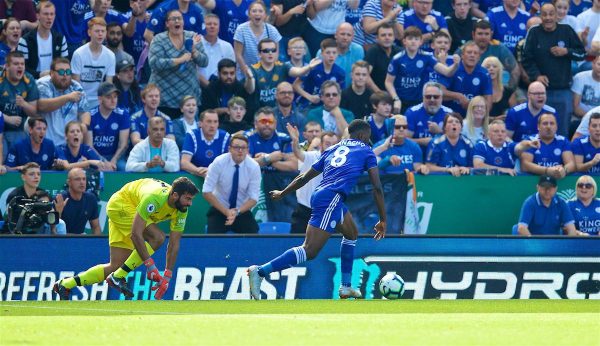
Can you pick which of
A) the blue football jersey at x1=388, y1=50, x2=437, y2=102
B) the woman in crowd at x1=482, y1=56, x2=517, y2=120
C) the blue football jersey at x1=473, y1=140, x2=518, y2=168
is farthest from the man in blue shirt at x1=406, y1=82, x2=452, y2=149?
the woman in crowd at x1=482, y1=56, x2=517, y2=120

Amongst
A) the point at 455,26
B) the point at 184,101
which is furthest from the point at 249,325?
the point at 455,26

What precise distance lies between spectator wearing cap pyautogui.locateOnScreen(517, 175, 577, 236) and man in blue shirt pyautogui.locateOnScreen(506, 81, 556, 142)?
1.79 m

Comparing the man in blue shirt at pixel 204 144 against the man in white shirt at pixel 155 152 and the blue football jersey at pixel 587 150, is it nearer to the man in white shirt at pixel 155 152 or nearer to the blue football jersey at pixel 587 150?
the man in white shirt at pixel 155 152

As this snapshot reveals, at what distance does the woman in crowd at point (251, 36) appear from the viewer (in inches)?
781

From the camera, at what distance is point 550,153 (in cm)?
1889

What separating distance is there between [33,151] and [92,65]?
1.98 meters

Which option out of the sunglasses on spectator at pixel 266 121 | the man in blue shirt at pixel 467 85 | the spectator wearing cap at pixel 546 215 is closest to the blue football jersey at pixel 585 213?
the spectator wearing cap at pixel 546 215

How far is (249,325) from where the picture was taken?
11.3 meters

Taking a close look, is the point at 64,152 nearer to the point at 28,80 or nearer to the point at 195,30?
the point at 28,80

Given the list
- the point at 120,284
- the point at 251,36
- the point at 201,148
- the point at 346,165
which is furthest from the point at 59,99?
the point at 346,165

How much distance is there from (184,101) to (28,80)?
86.3 inches

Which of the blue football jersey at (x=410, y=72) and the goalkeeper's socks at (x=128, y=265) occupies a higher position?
the blue football jersey at (x=410, y=72)

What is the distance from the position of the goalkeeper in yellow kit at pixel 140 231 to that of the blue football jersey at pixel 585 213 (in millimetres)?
6129

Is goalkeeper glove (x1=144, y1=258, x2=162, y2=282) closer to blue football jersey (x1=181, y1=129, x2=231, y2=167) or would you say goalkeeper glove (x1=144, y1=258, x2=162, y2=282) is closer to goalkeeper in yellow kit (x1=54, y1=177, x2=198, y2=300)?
goalkeeper in yellow kit (x1=54, y1=177, x2=198, y2=300)
